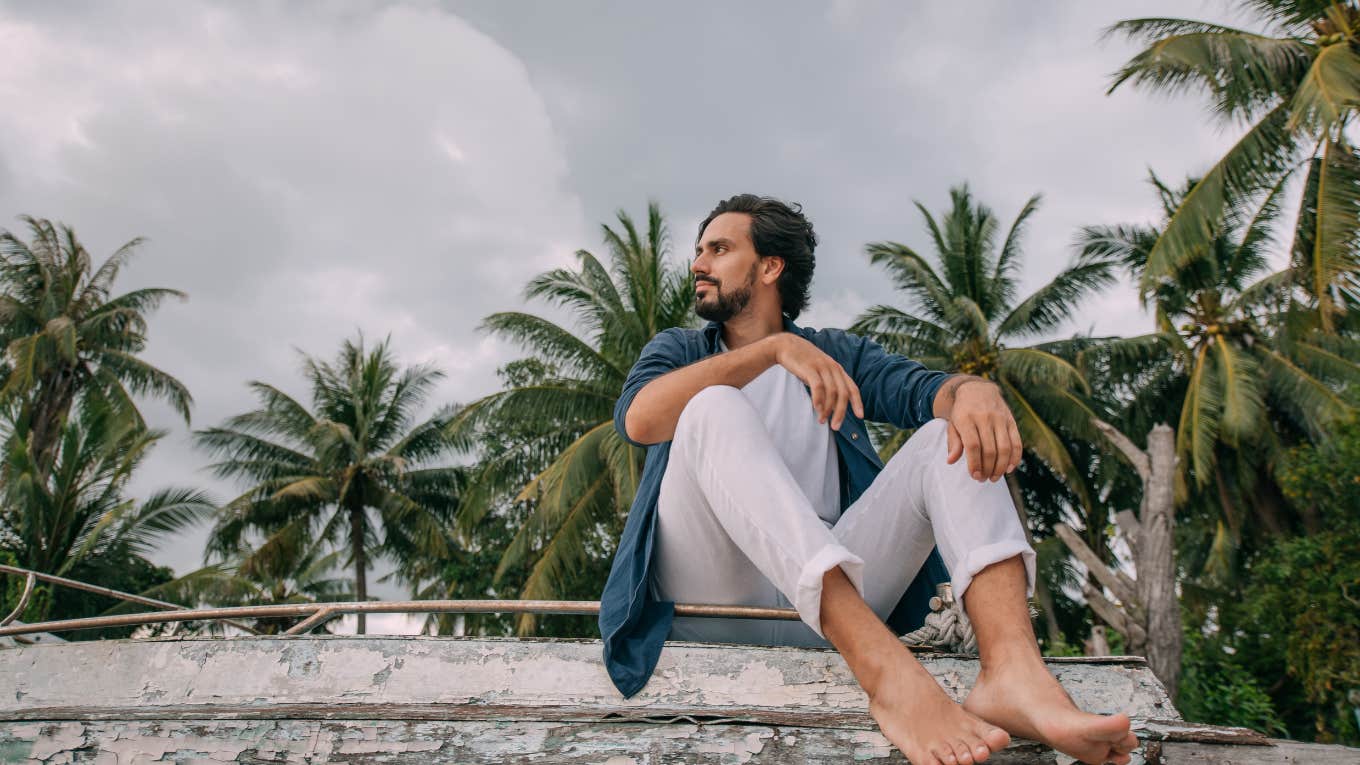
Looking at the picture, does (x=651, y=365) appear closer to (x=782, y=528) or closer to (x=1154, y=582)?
(x=782, y=528)

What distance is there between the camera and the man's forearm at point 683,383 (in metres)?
1.80

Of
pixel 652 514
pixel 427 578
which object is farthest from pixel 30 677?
pixel 427 578

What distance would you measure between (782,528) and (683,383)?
420mm

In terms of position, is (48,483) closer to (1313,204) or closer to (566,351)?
(566,351)

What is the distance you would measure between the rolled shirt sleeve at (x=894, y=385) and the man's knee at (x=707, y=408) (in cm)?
48

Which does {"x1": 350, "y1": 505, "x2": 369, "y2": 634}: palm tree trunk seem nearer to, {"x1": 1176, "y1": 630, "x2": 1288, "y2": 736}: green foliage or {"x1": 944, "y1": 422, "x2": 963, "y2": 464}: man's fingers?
{"x1": 1176, "y1": 630, "x2": 1288, "y2": 736}: green foliage

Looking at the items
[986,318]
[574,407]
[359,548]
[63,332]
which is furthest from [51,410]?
[986,318]

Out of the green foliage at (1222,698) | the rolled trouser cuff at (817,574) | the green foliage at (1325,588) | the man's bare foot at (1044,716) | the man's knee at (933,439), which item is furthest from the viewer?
the green foliage at (1325,588)

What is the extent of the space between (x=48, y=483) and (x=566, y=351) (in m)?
8.28

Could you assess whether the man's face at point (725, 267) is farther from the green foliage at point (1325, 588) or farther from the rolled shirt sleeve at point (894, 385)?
the green foliage at point (1325, 588)

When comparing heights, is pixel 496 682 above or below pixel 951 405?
below

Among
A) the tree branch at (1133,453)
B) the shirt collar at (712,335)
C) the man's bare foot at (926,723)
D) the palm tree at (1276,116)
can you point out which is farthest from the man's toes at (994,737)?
the palm tree at (1276,116)

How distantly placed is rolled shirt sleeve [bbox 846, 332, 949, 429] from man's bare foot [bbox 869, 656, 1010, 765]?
2.36ft

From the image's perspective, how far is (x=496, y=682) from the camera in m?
1.51
